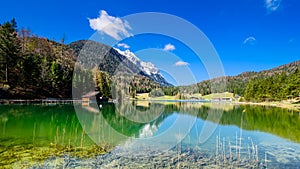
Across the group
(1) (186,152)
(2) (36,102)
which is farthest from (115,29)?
(2) (36,102)

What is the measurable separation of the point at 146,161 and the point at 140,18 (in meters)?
8.06

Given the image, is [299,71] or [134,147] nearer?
[134,147]

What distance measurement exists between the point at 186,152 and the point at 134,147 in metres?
2.71

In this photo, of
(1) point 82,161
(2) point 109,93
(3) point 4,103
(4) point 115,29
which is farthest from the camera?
(2) point 109,93

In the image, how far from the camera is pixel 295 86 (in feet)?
169

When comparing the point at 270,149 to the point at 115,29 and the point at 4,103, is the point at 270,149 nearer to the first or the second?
the point at 115,29

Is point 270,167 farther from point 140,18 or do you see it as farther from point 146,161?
point 140,18

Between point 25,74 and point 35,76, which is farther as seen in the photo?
point 35,76

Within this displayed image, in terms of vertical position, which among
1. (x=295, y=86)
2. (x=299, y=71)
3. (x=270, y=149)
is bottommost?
(x=270, y=149)

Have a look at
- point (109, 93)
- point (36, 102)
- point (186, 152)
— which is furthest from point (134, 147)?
point (109, 93)

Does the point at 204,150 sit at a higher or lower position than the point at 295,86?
lower

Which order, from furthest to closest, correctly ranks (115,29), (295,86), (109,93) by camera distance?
(109,93) < (295,86) < (115,29)

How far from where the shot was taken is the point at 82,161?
9141 mm

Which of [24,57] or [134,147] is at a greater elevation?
[24,57]
